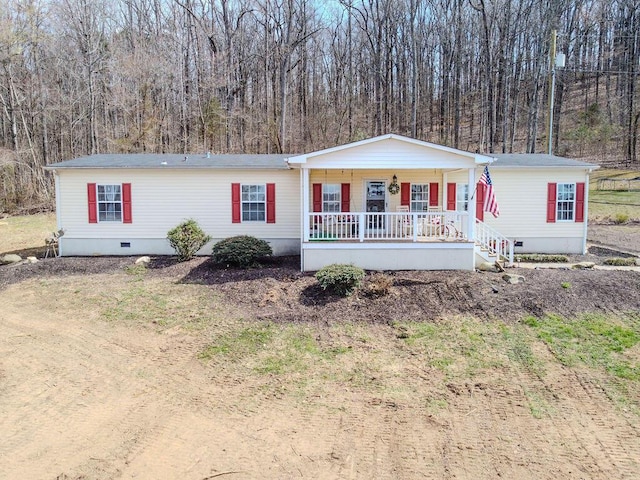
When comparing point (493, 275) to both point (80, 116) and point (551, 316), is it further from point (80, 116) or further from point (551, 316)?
point (80, 116)

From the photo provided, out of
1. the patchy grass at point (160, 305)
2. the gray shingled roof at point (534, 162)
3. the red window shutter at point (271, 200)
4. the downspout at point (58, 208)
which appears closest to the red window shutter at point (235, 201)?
the red window shutter at point (271, 200)

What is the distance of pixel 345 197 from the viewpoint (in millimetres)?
14438

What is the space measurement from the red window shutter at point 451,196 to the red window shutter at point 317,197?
4.10 m

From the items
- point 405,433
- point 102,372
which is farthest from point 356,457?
point 102,372

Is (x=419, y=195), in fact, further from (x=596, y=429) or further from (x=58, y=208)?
(x=58, y=208)

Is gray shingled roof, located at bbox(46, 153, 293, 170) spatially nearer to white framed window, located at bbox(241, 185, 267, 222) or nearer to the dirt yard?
white framed window, located at bbox(241, 185, 267, 222)

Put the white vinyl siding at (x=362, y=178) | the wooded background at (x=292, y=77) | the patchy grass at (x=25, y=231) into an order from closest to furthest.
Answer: the white vinyl siding at (x=362, y=178)
the patchy grass at (x=25, y=231)
the wooded background at (x=292, y=77)

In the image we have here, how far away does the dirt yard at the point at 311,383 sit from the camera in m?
4.59

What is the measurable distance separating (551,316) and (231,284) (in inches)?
267

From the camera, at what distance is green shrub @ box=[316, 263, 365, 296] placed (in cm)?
946

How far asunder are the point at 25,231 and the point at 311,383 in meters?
18.2

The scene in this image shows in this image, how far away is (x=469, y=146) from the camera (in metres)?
31.8

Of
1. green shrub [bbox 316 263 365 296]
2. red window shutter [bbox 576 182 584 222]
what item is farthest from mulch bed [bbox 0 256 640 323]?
red window shutter [bbox 576 182 584 222]

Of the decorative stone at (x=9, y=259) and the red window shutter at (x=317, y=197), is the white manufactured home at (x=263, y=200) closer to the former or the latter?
the red window shutter at (x=317, y=197)
